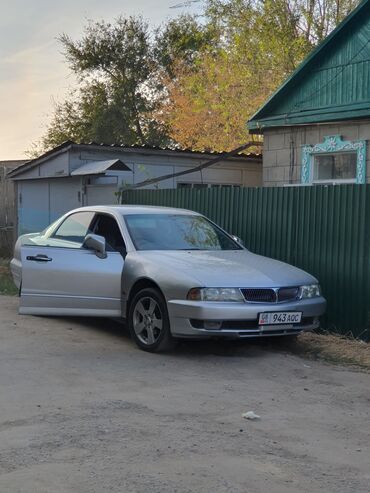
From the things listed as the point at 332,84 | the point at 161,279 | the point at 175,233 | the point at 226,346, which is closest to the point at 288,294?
the point at 226,346

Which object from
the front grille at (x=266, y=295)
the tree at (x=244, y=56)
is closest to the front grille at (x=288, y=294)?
the front grille at (x=266, y=295)

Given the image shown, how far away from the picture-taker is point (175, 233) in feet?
27.3

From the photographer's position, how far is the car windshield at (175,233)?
8.07 m

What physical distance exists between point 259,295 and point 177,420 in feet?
7.57

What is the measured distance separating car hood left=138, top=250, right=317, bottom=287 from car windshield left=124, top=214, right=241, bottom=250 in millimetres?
278

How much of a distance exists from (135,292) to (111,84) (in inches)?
1092

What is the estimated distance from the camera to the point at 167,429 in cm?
480

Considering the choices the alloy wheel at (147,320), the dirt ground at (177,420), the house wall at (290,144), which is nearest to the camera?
the dirt ground at (177,420)

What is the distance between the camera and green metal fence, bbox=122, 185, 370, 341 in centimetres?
834

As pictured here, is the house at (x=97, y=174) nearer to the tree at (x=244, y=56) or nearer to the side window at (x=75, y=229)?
the side window at (x=75, y=229)

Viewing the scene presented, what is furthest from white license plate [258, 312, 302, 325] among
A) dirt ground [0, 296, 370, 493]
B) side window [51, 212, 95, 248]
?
side window [51, 212, 95, 248]

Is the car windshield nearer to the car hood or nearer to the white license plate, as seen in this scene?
the car hood

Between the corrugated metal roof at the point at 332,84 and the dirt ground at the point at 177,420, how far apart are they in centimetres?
595

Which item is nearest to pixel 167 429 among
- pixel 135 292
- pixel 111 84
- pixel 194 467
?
pixel 194 467
